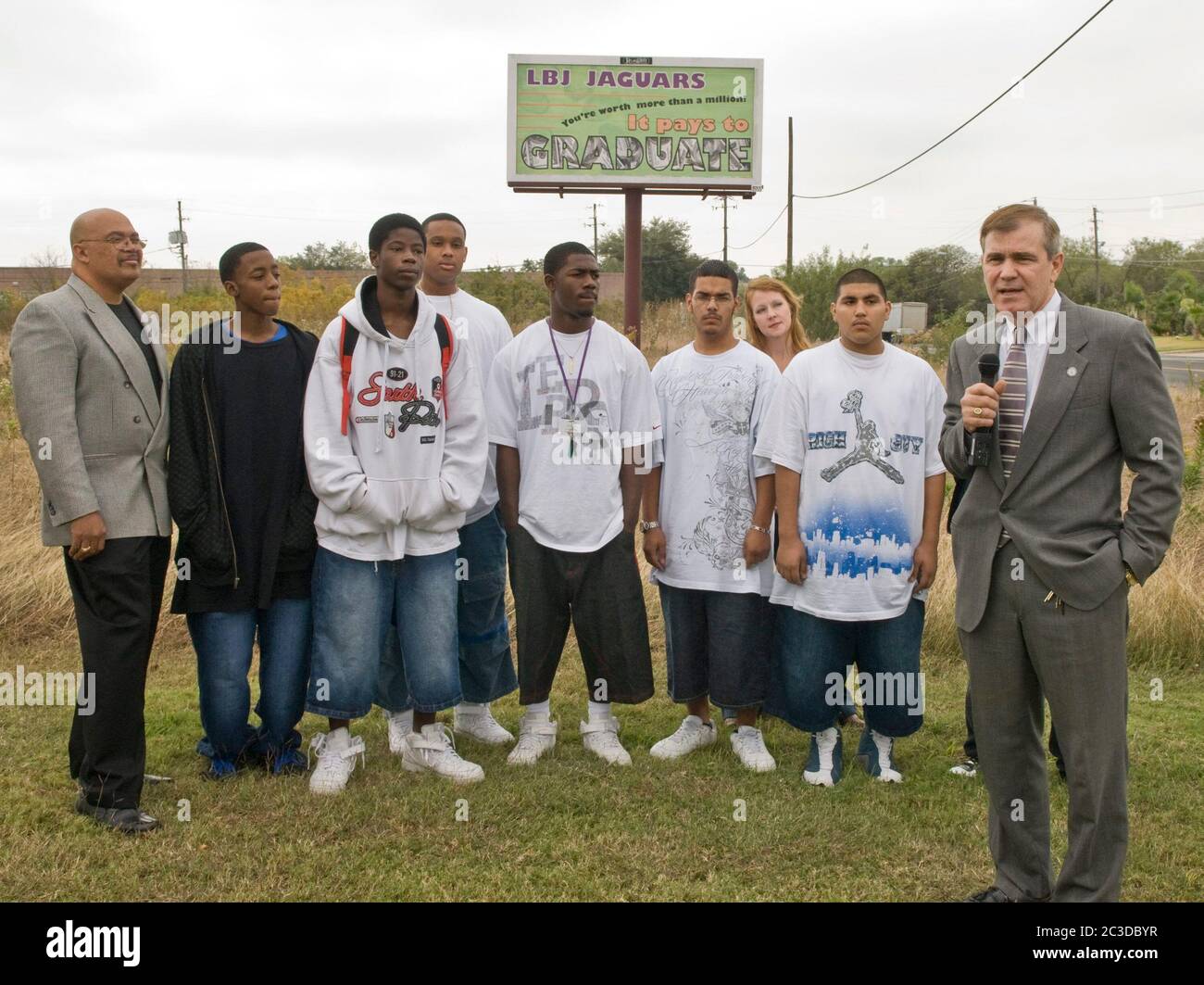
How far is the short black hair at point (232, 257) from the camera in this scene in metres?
4.78

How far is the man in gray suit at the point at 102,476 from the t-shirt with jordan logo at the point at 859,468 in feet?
8.68

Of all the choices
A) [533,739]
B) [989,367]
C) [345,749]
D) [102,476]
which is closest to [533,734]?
[533,739]

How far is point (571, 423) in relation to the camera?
518 centimetres

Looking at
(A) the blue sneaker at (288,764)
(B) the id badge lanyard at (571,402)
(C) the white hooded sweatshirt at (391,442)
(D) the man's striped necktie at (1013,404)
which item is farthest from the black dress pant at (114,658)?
(D) the man's striped necktie at (1013,404)

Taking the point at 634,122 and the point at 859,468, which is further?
the point at 634,122

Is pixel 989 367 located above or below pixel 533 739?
above

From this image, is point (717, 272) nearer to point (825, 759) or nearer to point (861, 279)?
point (861, 279)

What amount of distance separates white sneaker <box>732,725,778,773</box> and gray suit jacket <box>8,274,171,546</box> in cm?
269

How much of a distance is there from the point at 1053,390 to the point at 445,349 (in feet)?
8.48

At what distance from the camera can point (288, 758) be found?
201 inches

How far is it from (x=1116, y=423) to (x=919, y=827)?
1.87 meters

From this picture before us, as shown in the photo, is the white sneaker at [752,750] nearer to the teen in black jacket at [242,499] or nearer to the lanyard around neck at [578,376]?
the lanyard around neck at [578,376]

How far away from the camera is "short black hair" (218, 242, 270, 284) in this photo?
188 inches
